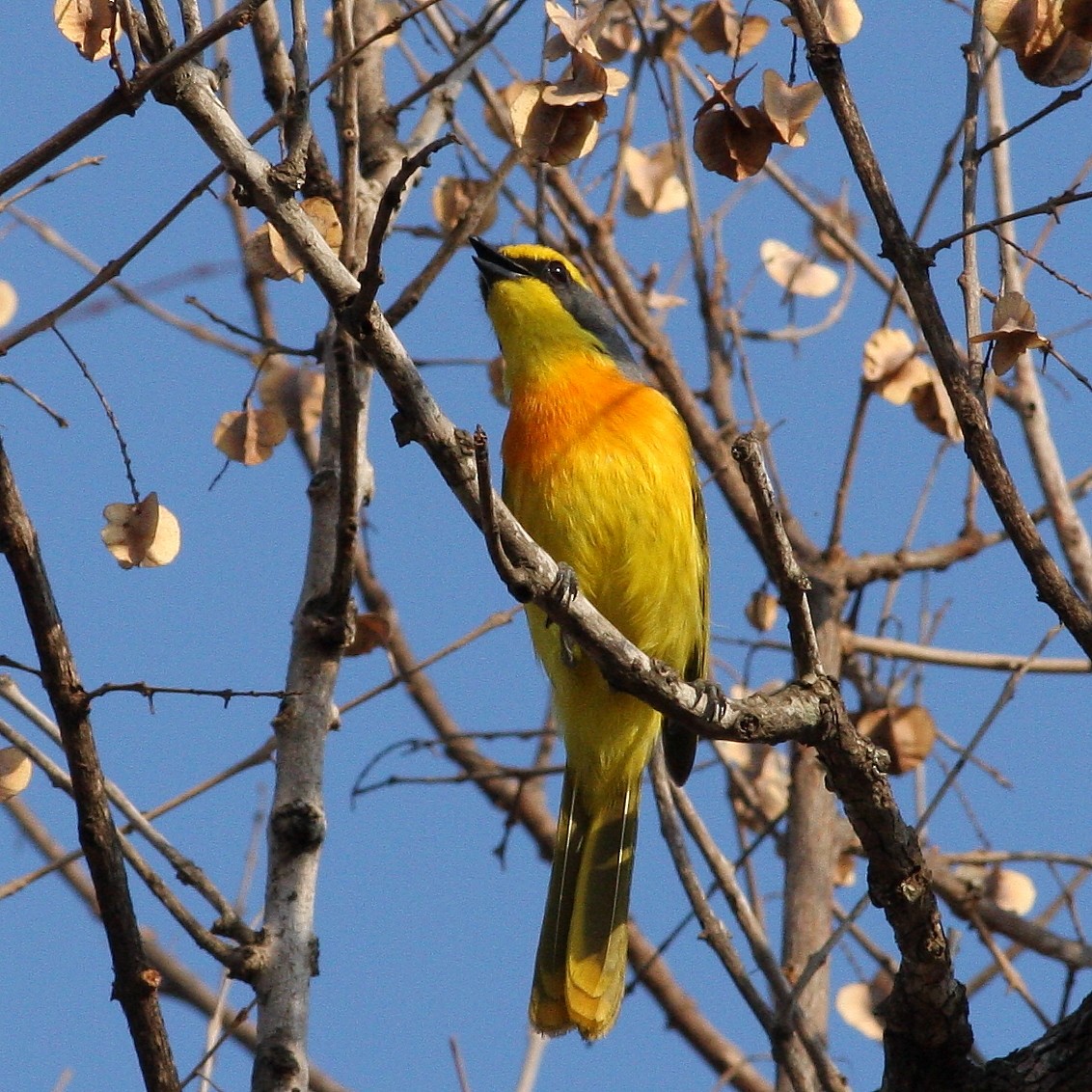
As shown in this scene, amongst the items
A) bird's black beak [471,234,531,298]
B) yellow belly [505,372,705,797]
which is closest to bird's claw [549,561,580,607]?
yellow belly [505,372,705,797]

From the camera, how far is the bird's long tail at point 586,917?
4.95 metres

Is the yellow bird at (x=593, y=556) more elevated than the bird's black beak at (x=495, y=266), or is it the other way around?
the bird's black beak at (x=495, y=266)

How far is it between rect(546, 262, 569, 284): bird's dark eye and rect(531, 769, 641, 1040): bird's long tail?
6.09 ft

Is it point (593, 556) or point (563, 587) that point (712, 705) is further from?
point (593, 556)

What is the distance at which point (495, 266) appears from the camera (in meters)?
5.73

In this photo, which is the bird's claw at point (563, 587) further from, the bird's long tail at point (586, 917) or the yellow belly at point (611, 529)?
the bird's long tail at point (586, 917)

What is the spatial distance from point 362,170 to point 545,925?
8.55 feet

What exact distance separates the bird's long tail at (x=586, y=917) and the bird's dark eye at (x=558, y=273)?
73.1 inches

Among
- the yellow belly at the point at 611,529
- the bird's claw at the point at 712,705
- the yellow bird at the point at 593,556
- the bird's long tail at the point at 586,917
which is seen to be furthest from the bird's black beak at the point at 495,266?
the bird's claw at the point at 712,705

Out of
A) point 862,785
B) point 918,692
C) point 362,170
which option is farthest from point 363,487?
point 918,692

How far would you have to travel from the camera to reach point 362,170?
5.13 m

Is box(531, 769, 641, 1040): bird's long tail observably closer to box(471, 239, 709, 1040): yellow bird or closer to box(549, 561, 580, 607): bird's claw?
box(471, 239, 709, 1040): yellow bird

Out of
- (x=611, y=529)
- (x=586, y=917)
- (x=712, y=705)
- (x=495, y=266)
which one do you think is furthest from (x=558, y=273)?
(x=712, y=705)

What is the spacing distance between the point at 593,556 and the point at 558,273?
140 cm
